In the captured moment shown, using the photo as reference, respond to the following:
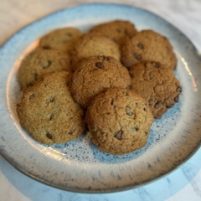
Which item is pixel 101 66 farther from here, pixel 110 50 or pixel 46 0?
pixel 46 0

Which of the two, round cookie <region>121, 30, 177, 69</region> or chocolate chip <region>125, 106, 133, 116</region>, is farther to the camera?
round cookie <region>121, 30, 177, 69</region>

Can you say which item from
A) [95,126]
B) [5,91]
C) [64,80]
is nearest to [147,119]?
[95,126]

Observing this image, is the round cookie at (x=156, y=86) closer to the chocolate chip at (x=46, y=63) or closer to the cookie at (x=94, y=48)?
the cookie at (x=94, y=48)

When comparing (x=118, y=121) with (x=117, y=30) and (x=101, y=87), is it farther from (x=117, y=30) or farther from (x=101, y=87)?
(x=117, y=30)

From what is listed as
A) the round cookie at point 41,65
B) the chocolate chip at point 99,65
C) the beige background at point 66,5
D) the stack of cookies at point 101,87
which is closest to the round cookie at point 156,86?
the stack of cookies at point 101,87

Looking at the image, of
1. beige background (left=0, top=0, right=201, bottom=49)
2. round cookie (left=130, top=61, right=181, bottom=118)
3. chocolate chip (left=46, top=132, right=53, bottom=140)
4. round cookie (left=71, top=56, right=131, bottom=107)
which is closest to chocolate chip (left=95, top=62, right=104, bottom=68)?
round cookie (left=71, top=56, right=131, bottom=107)

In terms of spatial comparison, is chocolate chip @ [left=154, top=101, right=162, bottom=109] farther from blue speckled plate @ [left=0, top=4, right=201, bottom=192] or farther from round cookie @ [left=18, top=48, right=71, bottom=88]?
round cookie @ [left=18, top=48, right=71, bottom=88]
